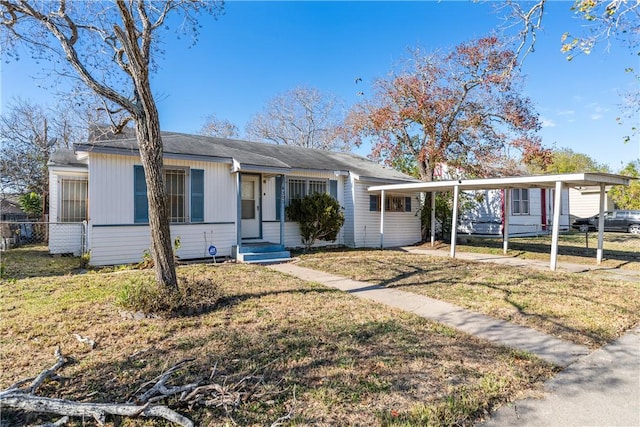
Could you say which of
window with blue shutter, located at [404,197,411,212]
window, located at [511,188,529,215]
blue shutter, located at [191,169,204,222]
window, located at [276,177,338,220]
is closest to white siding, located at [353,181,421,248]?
window with blue shutter, located at [404,197,411,212]

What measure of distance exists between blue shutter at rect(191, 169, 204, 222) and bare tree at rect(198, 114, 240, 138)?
22538 mm

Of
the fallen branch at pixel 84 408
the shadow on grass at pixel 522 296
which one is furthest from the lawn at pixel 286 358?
the shadow on grass at pixel 522 296

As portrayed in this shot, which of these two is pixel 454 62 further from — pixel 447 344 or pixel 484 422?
pixel 484 422

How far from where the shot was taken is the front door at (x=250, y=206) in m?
10.7

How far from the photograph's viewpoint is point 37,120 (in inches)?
763

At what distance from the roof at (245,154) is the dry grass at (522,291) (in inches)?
132

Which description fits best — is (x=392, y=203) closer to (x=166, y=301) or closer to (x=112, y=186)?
(x=112, y=186)

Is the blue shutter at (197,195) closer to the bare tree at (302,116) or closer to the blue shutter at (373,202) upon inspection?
the blue shutter at (373,202)

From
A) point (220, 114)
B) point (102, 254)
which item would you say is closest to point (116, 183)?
point (102, 254)

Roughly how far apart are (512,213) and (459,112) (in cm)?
756

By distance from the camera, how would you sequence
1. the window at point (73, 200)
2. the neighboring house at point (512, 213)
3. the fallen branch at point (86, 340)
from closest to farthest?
the fallen branch at point (86, 340)
the window at point (73, 200)
the neighboring house at point (512, 213)

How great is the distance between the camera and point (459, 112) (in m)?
14.8

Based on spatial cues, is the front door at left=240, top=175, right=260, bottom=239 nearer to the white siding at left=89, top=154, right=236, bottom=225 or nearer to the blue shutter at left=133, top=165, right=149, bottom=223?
the white siding at left=89, top=154, right=236, bottom=225

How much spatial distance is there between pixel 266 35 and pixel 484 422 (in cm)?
1183
